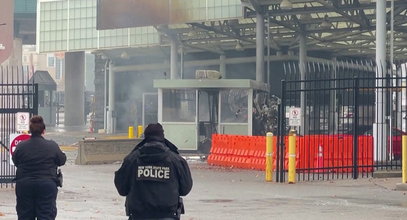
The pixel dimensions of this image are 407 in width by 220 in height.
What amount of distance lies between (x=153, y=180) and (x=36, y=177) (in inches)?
100

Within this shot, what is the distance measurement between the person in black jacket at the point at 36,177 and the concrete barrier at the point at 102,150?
1929 cm

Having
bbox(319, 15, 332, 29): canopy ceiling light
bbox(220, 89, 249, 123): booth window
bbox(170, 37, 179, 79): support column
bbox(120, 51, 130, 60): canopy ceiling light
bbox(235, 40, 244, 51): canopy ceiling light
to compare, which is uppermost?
bbox(319, 15, 332, 29): canopy ceiling light

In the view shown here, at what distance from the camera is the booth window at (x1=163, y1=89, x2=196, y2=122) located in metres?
34.0

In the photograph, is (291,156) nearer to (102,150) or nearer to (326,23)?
(102,150)

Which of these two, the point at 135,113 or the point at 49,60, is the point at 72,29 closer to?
the point at 135,113

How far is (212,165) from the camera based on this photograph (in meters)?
29.1

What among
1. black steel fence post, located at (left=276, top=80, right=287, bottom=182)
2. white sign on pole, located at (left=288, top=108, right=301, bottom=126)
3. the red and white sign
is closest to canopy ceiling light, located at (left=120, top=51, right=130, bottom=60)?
white sign on pole, located at (left=288, top=108, right=301, bottom=126)

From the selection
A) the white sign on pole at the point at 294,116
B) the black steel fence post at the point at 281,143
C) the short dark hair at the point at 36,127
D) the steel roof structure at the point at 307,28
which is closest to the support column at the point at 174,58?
the steel roof structure at the point at 307,28

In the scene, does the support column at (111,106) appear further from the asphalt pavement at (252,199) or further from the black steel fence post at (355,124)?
the black steel fence post at (355,124)

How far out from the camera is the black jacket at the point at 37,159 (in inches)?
424

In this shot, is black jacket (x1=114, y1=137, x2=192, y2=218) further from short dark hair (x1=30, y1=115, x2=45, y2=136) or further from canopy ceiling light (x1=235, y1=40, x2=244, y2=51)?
canopy ceiling light (x1=235, y1=40, x2=244, y2=51)

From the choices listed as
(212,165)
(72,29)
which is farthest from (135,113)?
(212,165)

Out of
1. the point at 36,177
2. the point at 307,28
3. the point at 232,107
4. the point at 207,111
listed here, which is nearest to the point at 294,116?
the point at 232,107

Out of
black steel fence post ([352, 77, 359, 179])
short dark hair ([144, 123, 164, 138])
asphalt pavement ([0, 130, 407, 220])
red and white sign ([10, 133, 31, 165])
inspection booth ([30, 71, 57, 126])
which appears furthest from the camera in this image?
inspection booth ([30, 71, 57, 126])
